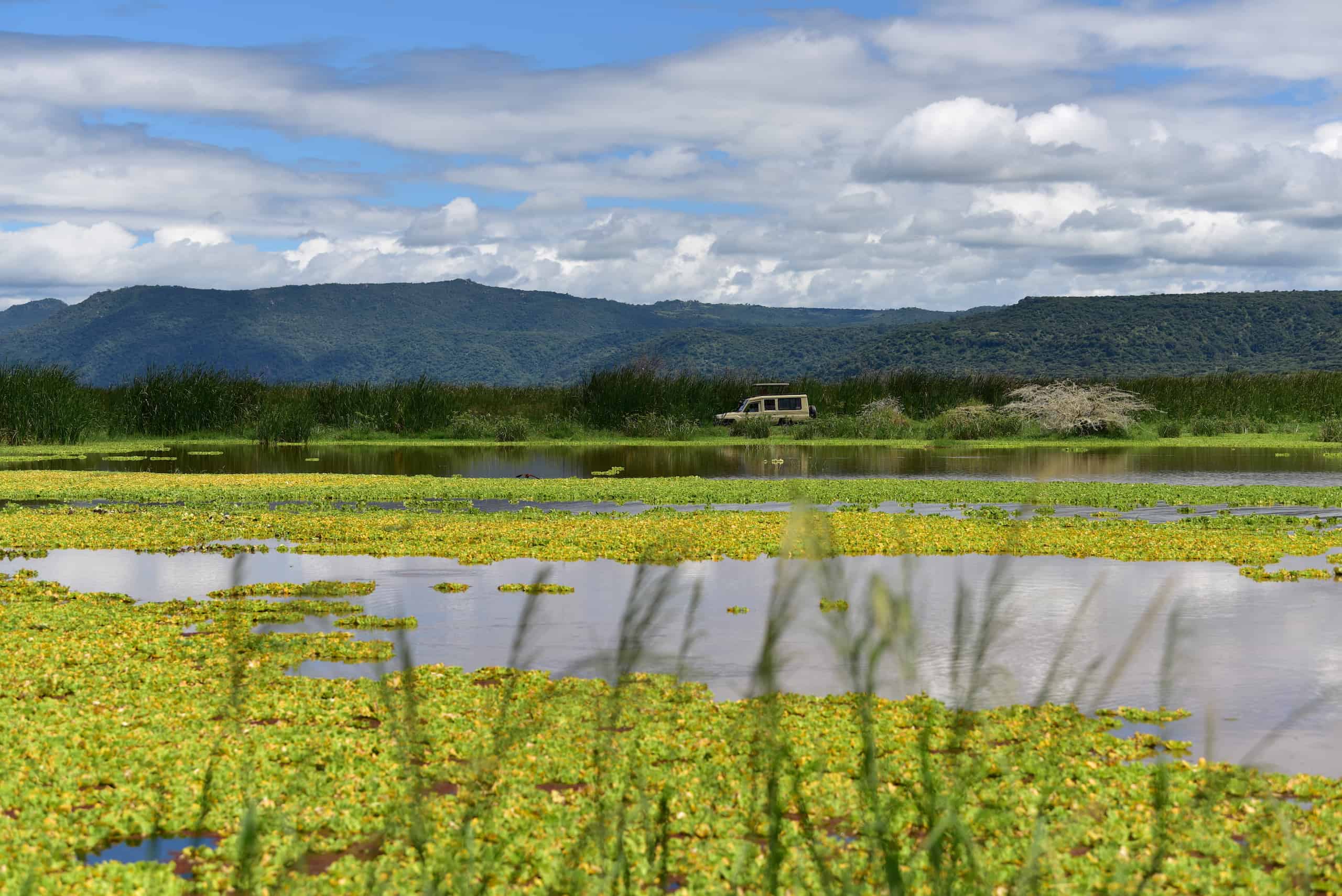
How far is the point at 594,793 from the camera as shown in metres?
6.59

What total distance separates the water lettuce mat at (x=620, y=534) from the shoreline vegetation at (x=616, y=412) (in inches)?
876

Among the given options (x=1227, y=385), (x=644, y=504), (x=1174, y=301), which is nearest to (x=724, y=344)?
(x=1174, y=301)

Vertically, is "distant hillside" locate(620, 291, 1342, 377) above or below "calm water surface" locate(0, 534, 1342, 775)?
above

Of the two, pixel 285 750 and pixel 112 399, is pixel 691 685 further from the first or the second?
pixel 112 399

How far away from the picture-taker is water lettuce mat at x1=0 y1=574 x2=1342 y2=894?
5539 millimetres

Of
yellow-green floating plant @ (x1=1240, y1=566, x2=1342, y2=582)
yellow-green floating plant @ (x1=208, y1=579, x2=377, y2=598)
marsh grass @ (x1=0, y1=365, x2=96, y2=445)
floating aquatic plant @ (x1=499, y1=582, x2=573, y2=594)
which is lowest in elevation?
yellow-green floating plant @ (x1=1240, y1=566, x2=1342, y2=582)

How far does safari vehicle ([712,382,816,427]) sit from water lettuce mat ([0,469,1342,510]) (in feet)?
64.2

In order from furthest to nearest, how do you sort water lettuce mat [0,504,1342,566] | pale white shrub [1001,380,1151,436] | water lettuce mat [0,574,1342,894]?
pale white shrub [1001,380,1151,436] < water lettuce mat [0,504,1342,566] < water lettuce mat [0,574,1342,894]

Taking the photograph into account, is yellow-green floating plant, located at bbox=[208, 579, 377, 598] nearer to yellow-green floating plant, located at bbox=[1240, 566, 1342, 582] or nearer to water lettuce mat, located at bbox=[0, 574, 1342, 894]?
water lettuce mat, located at bbox=[0, 574, 1342, 894]

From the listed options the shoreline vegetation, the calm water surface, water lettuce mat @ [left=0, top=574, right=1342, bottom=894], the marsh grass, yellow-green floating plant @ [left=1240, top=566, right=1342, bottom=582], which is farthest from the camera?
the shoreline vegetation

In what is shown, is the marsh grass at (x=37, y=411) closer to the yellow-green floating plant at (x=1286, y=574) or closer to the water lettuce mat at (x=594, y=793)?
the water lettuce mat at (x=594, y=793)

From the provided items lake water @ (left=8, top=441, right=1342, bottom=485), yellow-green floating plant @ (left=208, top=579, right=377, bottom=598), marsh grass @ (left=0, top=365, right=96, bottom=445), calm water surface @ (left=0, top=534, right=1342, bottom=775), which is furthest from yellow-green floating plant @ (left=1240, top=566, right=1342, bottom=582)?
marsh grass @ (left=0, top=365, right=96, bottom=445)

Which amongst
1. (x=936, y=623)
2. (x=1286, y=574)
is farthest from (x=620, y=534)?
(x=1286, y=574)

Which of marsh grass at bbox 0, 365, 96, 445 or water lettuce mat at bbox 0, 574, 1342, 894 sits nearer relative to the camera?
water lettuce mat at bbox 0, 574, 1342, 894
